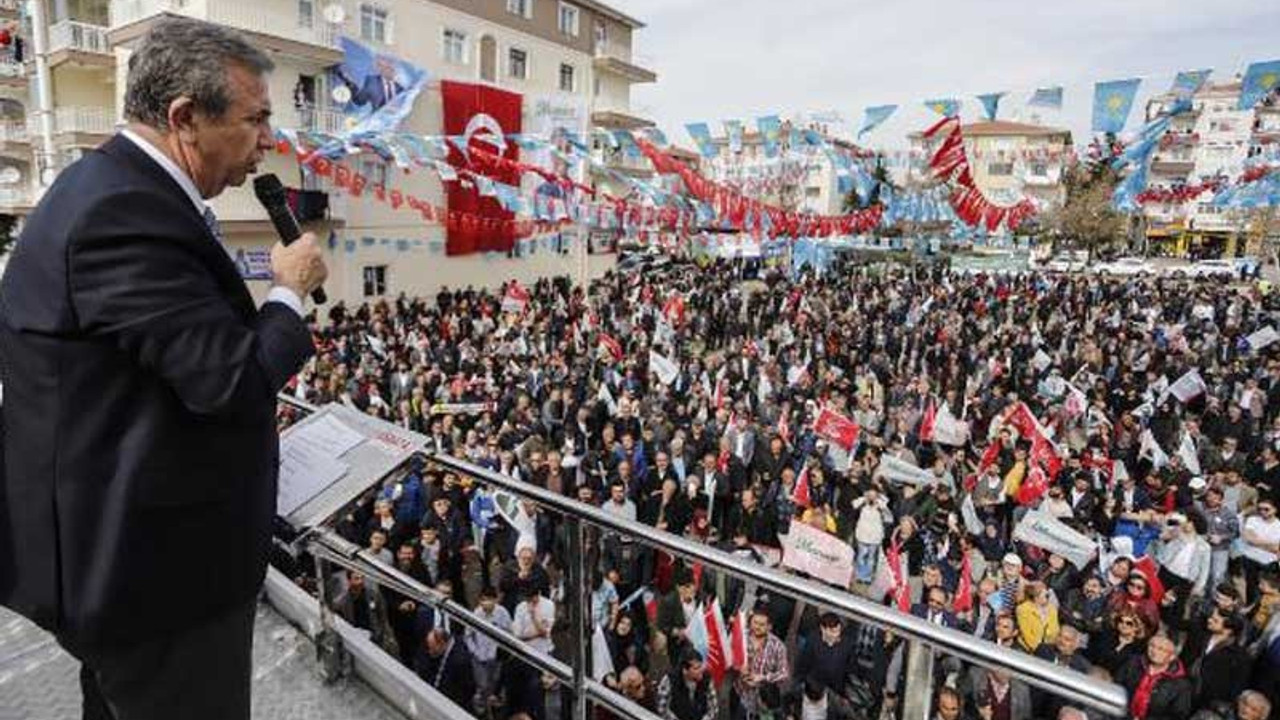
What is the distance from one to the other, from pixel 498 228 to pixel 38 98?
14863mm

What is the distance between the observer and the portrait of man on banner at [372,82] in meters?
23.6

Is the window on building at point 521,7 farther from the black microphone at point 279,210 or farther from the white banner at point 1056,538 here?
the black microphone at point 279,210

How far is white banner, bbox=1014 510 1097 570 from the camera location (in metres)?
7.79

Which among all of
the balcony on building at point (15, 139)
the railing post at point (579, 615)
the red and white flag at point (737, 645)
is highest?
the balcony on building at point (15, 139)

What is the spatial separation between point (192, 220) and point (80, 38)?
27544mm

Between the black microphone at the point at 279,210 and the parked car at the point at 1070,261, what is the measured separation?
53.8 m

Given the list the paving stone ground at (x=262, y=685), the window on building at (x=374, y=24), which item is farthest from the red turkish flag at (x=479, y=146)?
the paving stone ground at (x=262, y=685)

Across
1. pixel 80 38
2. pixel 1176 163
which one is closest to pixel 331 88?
pixel 80 38

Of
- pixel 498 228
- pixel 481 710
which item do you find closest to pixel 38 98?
pixel 498 228

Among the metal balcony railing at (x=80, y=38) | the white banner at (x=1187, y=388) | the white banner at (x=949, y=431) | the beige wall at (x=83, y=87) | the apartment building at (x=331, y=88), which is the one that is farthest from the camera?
the beige wall at (x=83, y=87)

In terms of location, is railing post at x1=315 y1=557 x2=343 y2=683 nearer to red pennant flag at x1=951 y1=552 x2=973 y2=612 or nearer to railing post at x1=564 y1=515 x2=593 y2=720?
railing post at x1=564 y1=515 x2=593 y2=720

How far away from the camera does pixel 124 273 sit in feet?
4.48

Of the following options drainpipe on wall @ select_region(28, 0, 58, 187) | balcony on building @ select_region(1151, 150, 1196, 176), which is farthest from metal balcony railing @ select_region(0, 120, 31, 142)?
balcony on building @ select_region(1151, 150, 1196, 176)

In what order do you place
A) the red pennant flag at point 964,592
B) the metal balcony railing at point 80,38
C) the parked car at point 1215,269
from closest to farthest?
the red pennant flag at point 964,592 < the metal balcony railing at point 80,38 < the parked car at point 1215,269
